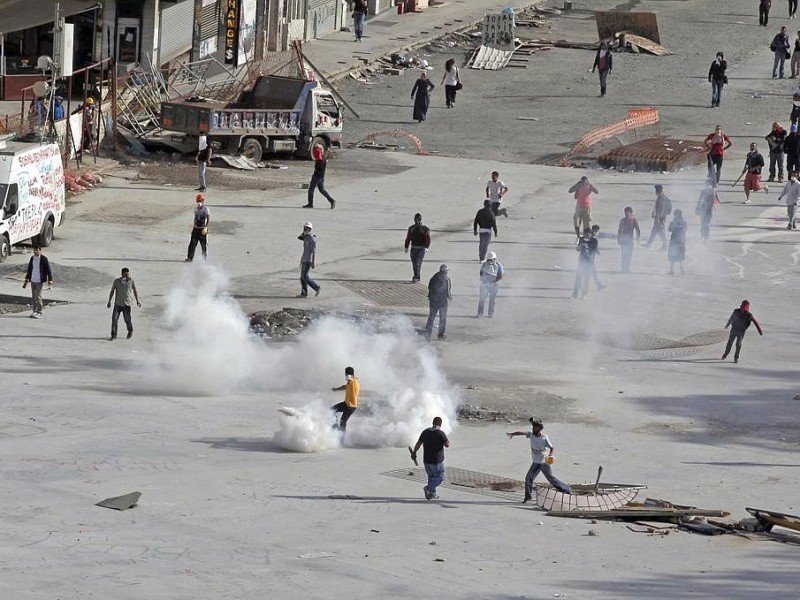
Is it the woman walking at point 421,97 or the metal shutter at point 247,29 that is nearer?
the woman walking at point 421,97

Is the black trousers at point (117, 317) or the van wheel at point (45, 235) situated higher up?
the van wheel at point (45, 235)

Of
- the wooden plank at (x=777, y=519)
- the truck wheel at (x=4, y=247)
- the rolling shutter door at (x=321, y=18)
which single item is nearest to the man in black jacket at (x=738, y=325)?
the wooden plank at (x=777, y=519)

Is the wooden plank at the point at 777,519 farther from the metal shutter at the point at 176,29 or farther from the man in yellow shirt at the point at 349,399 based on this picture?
the metal shutter at the point at 176,29

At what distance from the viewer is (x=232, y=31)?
159 ft

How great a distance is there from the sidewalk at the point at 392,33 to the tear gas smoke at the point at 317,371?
24670 millimetres

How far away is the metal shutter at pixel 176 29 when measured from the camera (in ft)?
153

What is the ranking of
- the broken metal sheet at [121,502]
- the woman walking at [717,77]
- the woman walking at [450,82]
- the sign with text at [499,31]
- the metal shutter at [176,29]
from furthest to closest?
the sign with text at [499,31] < the woman walking at [717,77] < the woman walking at [450,82] < the metal shutter at [176,29] < the broken metal sheet at [121,502]

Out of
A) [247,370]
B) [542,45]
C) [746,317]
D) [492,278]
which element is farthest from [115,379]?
[542,45]

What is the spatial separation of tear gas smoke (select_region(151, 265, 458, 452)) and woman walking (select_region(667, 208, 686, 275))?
6.22 metres

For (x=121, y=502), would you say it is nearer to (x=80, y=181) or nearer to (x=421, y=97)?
(x=80, y=181)

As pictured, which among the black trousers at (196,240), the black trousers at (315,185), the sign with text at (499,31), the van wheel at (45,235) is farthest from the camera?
the sign with text at (499,31)

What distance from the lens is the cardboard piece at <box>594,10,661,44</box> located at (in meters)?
55.3

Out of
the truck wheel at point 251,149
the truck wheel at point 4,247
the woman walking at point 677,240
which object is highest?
the truck wheel at point 251,149

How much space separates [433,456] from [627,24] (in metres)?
39.8
